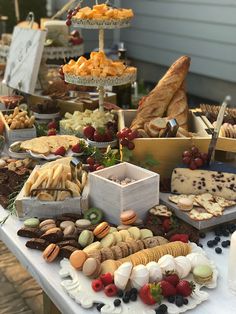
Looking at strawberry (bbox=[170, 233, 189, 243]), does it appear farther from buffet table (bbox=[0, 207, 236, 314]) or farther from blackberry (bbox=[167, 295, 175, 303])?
blackberry (bbox=[167, 295, 175, 303])

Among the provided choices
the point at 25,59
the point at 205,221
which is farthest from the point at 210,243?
the point at 25,59

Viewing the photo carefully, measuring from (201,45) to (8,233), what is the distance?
3.25 metres

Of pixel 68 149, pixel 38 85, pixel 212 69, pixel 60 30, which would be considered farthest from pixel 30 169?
pixel 212 69

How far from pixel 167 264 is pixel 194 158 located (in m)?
0.46

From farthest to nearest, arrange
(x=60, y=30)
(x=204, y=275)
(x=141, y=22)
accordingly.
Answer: (x=141, y=22), (x=60, y=30), (x=204, y=275)

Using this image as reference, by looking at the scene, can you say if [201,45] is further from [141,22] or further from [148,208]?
[148,208]

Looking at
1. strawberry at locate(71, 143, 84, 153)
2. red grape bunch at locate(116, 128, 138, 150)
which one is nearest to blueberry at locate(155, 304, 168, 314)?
red grape bunch at locate(116, 128, 138, 150)

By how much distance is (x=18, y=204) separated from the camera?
1.37 metres

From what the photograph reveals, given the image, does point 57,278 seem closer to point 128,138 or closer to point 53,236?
point 53,236

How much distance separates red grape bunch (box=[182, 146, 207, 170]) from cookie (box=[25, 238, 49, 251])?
496 mm

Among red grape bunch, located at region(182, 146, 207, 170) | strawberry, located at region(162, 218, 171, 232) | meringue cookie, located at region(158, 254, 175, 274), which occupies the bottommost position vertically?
strawberry, located at region(162, 218, 171, 232)

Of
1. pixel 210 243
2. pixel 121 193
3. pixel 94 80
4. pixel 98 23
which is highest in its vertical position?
pixel 98 23

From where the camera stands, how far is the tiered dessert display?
1.82m

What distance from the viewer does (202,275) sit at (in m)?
1.08
